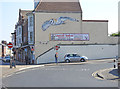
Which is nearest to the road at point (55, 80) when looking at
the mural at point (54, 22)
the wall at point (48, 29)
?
the wall at point (48, 29)

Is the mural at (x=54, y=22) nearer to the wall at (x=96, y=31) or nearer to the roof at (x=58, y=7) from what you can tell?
the roof at (x=58, y=7)

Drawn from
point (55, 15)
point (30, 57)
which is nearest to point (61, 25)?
point (55, 15)

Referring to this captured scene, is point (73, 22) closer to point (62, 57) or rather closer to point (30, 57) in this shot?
point (62, 57)

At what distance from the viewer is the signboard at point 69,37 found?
4383 centimetres

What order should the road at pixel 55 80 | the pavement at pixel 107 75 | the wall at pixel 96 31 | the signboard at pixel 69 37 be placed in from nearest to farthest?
the road at pixel 55 80 → the pavement at pixel 107 75 → the signboard at pixel 69 37 → the wall at pixel 96 31

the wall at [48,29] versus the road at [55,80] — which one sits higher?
the wall at [48,29]

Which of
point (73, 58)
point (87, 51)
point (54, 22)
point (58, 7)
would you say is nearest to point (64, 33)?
point (54, 22)

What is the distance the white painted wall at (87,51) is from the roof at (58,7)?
23.1 feet

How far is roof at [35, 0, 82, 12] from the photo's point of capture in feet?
142

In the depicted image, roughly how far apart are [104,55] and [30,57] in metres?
14.3

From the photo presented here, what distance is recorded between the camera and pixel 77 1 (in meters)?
46.2

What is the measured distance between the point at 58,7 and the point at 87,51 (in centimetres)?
978

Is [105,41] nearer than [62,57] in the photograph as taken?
No

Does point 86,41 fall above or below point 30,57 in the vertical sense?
above
